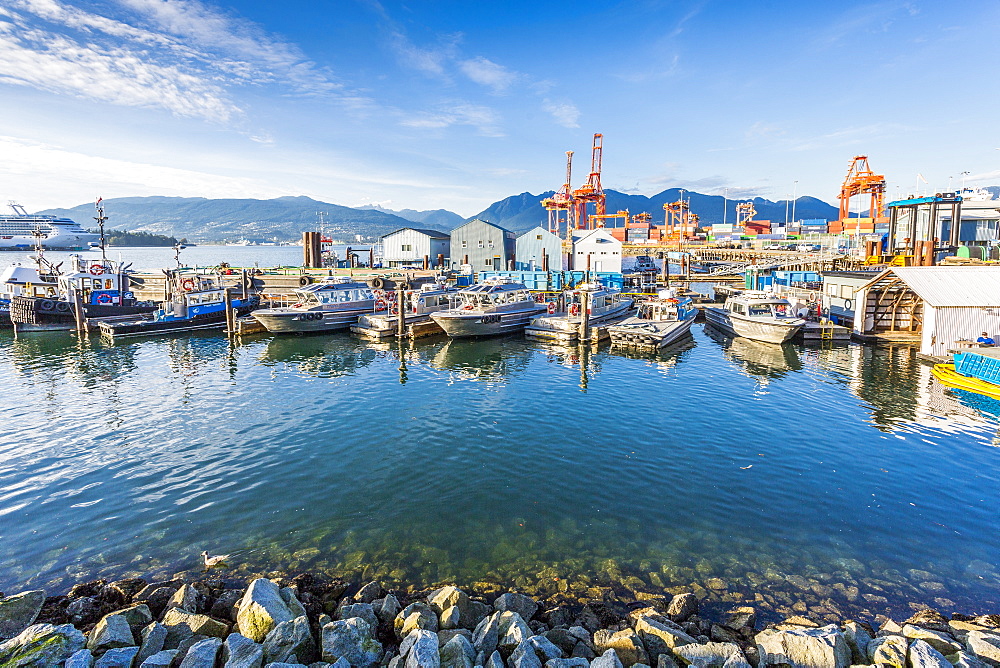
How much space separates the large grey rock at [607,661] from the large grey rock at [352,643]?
2.45 m

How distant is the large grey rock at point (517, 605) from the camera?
8.59 meters

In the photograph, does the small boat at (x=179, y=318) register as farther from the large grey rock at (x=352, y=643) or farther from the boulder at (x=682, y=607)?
the boulder at (x=682, y=607)

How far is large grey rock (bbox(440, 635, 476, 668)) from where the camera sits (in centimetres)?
714

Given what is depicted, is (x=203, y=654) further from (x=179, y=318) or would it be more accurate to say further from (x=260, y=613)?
(x=179, y=318)

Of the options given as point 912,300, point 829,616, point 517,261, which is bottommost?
point 829,616

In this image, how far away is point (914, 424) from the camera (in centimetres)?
1858

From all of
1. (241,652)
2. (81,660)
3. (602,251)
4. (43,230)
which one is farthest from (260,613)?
(43,230)

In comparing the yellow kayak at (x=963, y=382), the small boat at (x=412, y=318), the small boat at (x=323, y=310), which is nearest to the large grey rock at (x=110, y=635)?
the small boat at (x=412, y=318)

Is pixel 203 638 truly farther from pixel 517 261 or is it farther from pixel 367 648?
pixel 517 261

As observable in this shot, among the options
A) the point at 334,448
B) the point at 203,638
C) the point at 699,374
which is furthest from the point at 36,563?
the point at 699,374

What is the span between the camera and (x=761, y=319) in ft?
111

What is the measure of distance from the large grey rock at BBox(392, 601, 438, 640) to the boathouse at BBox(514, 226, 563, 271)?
58.2 metres

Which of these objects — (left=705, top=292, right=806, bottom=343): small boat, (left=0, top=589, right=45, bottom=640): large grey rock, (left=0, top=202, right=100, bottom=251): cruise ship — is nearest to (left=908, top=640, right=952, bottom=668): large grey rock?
(left=0, top=589, right=45, bottom=640): large grey rock

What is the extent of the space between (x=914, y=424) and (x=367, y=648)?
21.4 metres
